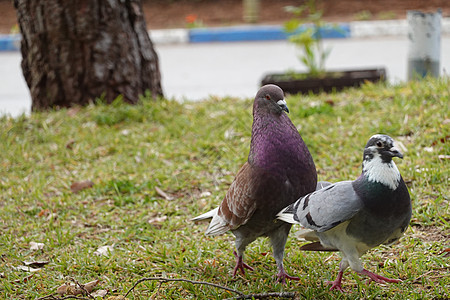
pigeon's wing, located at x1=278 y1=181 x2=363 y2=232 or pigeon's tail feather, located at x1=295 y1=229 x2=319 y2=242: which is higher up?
pigeon's wing, located at x1=278 y1=181 x2=363 y2=232

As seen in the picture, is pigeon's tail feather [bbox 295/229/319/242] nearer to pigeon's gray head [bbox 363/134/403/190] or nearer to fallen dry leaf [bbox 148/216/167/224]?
pigeon's gray head [bbox 363/134/403/190]

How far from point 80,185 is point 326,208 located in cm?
235

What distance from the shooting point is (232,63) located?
9727 millimetres

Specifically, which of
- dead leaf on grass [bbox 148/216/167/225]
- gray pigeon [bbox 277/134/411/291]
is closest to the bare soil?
dead leaf on grass [bbox 148/216/167/225]

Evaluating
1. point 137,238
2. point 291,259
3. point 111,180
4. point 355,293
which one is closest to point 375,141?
point 355,293

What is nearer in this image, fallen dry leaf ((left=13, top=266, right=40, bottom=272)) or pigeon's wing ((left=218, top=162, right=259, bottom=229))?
pigeon's wing ((left=218, top=162, right=259, bottom=229))

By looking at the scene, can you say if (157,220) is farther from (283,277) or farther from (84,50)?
(84,50)

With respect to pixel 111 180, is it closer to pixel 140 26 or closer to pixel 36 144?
pixel 36 144

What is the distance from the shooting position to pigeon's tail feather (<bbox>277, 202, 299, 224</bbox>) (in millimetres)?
2625

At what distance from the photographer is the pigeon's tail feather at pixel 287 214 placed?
2.62 metres

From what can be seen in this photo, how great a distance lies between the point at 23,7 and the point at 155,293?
3.78 metres

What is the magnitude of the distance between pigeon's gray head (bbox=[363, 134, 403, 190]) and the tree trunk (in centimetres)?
371

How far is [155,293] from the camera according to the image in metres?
2.93

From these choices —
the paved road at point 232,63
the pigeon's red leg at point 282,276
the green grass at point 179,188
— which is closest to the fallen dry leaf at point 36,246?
the green grass at point 179,188
